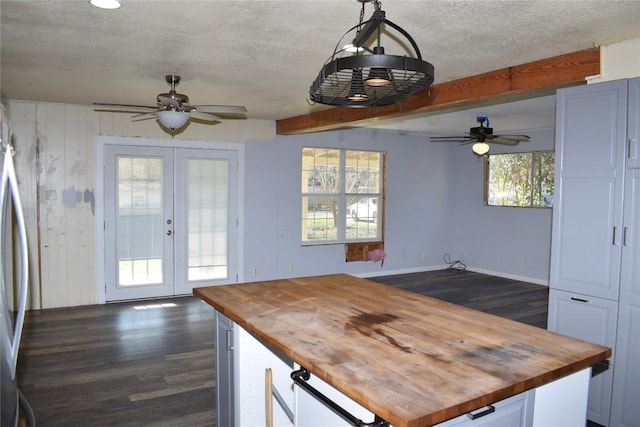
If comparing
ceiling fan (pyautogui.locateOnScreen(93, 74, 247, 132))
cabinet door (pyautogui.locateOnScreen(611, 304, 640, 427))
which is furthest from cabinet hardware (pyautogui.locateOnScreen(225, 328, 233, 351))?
cabinet door (pyautogui.locateOnScreen(611, 304, 640, 427))

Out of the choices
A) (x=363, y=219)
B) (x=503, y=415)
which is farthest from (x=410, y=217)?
(x=503, y=415)

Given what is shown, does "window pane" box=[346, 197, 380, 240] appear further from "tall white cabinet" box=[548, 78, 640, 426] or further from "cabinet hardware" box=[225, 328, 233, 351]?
"cabinet hardware" box=[225, 328, 233, 351]

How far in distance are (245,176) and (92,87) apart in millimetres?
2453

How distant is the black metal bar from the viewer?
4.39ft

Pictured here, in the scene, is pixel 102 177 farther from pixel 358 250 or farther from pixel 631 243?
pixel 631 243

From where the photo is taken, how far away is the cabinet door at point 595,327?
8.96ft

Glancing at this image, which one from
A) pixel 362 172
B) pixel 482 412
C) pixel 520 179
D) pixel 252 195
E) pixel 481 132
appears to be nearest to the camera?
pixel 482 412

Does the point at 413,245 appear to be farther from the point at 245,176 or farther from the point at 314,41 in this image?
the point at 314,41

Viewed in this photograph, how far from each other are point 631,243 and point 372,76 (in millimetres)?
2010

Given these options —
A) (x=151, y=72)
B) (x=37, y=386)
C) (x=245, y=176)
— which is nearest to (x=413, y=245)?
(x=245, y=176)

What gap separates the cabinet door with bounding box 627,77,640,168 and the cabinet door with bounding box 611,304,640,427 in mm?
844

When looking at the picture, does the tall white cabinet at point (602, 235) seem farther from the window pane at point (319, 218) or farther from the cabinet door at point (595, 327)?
the window pane at point (319, 218)

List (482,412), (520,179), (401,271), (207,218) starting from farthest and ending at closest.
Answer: (401,271), (520,179), (207,218), (482,412)

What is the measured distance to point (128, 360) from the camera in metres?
3.83
